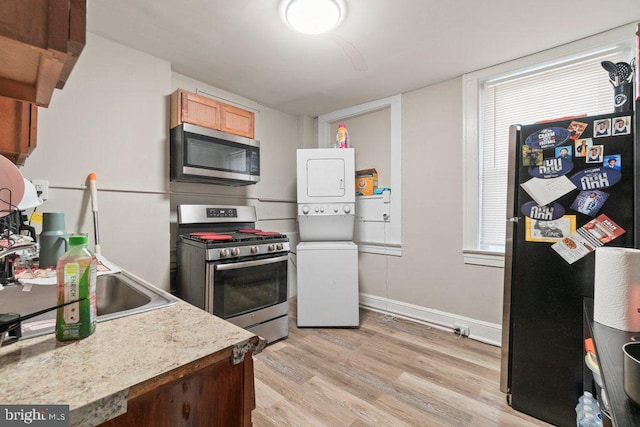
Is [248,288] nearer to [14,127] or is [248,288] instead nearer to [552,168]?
[14,127]

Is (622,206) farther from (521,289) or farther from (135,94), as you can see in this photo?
(135,94)

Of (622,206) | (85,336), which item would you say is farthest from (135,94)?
(622,206)

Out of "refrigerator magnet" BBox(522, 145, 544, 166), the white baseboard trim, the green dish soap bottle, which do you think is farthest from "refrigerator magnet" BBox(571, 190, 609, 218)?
the green dish soap bottle

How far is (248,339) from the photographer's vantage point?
636mm

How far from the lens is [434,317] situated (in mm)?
2598

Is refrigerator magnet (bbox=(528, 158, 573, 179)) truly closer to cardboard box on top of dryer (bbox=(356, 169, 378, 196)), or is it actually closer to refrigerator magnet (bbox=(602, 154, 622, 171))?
refrigerator magnet (bbox=(602, 154, 622, 171))

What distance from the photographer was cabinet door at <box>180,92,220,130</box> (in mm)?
2156

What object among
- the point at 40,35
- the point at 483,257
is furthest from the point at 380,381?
the point at 40,35

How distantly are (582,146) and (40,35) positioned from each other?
1.94m

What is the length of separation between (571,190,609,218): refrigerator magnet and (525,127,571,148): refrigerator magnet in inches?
11.3

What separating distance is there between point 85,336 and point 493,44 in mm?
2681

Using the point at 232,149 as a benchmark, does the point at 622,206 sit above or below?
below

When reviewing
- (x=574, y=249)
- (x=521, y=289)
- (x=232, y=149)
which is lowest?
(x=521, y=289)

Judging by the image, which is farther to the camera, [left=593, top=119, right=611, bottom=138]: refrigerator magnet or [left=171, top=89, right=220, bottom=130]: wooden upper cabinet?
[left=171, top=89, right=220, bottom=130]: wooden upper cabinet
